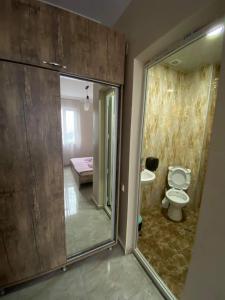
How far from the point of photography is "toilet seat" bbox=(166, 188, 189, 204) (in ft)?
7.65

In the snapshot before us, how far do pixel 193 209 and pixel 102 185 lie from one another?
1887 mm

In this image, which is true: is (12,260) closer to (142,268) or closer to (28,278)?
(28,278)

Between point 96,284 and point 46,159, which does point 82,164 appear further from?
point 96,284

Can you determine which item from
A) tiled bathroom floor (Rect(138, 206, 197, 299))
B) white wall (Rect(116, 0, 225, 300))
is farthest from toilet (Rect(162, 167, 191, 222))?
white wall (Rect(116, 0, 225, 300))

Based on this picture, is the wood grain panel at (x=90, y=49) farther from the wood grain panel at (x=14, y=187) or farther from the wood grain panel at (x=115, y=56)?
the wood grain panel at (x=14, y=187)

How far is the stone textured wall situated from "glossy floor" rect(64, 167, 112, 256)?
3.00 feet

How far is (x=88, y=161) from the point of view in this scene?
7.31 feet

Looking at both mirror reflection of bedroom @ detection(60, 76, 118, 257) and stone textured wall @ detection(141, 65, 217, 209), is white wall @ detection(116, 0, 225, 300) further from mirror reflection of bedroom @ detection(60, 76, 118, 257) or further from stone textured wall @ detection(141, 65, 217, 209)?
stone textured wall @ detection(141, 65, 217, 209)

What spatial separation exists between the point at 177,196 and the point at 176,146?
3.16 feet

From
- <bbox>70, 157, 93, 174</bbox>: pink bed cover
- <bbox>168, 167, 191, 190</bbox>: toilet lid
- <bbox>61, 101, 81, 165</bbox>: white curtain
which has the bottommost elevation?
<bbox>168, 167, 191, 190</bbox>: toilet lid

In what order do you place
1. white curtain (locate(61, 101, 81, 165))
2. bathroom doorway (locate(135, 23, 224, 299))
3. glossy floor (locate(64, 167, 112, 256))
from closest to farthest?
white curtain (locate(61, 101, 81, 165)) < glossy floor (locate(64, 167, 112, 256)) < bathroom doorway (locate(135, 23, 224, 299))

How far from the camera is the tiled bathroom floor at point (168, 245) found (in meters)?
1.59

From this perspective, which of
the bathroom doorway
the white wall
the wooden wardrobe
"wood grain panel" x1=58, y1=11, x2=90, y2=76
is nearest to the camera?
the white wall

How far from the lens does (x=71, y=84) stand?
1.52 metres
